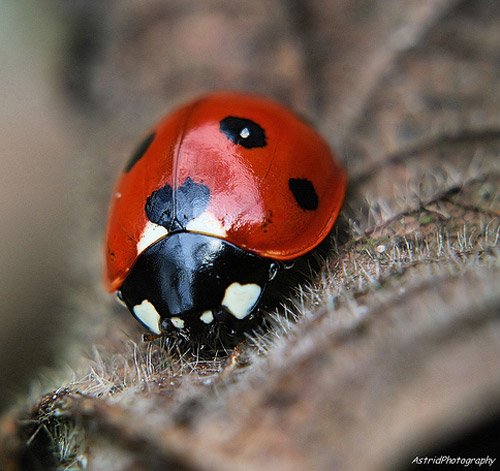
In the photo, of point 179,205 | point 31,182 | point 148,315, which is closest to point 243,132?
point 179,205

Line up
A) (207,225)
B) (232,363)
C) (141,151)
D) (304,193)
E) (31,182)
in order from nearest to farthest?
(232,363)
(207,225)
(304,193)
(141,151)
(31,182)

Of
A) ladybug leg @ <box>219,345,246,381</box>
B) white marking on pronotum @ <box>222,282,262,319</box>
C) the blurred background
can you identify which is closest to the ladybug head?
white marking on pronotum @ <box>222,282,262,319</box>

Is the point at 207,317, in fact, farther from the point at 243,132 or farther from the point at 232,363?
the point at 243,132

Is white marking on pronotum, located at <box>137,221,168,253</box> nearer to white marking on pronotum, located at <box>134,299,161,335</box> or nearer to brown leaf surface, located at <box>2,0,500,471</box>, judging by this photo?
white marking on pronotum, located at <box>134,299,161,335</box>

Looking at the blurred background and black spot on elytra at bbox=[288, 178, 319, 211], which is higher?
the blurred background

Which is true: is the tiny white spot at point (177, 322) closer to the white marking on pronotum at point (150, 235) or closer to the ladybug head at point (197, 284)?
the ladybug head at point (197, 284)

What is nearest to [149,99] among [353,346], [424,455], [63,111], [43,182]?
[63,111]

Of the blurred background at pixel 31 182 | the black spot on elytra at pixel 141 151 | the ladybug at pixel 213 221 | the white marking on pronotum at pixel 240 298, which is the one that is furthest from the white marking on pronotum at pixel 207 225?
the blurred background at pixel 31 182
